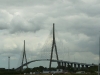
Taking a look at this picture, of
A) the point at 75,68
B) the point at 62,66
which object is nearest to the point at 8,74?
the point at 62,66

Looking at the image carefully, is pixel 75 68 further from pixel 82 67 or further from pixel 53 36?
pixel 53 36

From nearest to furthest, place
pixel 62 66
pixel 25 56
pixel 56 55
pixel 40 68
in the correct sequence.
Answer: pixel 56 55, pixel 25 56, pixel 62 66, pixel 40 68

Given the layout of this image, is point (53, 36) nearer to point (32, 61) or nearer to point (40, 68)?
point (32, 61)

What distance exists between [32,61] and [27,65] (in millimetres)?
3939

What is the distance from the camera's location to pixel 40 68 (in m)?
190

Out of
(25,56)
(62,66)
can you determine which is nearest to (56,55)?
(25,56)

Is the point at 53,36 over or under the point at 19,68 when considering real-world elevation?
over

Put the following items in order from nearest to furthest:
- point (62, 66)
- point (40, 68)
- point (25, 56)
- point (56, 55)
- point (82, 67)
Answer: point (56, 55) → point (25, 56) → point (62, 66) → point (82, 67) → point (40, 68)

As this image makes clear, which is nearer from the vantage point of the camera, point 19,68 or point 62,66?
point 62,66

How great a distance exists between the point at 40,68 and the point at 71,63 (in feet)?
87.1

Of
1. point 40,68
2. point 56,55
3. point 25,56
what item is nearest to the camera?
point 56,55

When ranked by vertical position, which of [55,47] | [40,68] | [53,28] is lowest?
[40,68]

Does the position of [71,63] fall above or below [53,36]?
below

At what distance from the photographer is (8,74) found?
419 ft
